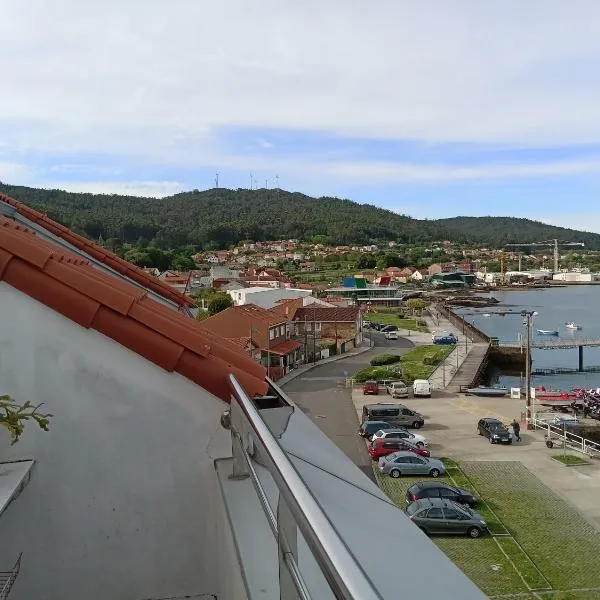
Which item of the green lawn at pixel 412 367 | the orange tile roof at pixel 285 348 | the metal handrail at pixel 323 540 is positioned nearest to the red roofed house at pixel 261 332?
the orange tile roof at pixel 285 348

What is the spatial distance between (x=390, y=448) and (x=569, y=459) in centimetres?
501

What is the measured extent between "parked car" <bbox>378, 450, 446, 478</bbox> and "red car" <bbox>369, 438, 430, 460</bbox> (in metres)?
1.16

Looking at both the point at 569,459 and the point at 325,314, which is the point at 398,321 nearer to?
the point at 325,314

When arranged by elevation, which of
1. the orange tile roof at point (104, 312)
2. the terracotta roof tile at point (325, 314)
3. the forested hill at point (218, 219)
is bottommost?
the terracotta roof tile at point (325, 314)

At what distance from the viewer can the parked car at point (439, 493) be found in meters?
12.6

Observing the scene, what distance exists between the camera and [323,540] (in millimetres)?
841

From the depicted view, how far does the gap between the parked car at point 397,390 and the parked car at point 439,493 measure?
12328 millimetres

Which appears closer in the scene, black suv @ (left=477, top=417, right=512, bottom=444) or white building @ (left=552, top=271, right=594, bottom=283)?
black suv @ (left=477, top=417, right=512, bottom=444)

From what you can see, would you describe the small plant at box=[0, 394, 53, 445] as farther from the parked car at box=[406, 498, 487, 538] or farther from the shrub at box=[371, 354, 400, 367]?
the shrub at box=[371, 354, 400, 367]

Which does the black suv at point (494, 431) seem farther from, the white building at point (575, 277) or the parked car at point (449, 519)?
the white building at point (575, 277)

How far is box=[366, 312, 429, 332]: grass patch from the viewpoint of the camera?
2077 inches

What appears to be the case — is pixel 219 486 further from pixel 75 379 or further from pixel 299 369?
pixel 299 369

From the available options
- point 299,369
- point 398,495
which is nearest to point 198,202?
point 299,369

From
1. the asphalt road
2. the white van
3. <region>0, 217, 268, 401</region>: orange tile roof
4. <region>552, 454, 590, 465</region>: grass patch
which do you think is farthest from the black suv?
<region>0, 217, 268, 401</region>: orange tile roof
